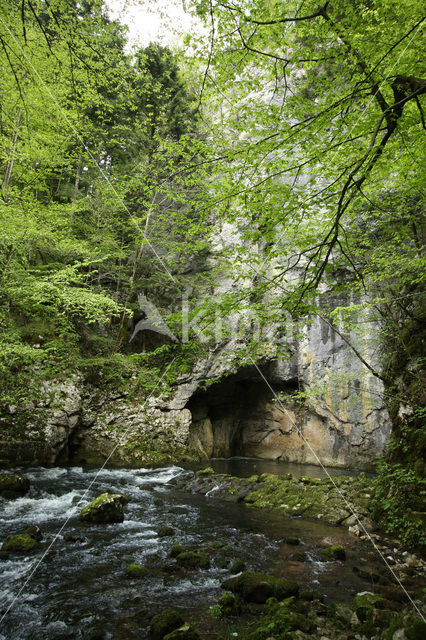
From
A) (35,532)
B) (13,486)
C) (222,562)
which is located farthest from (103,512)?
(222,562)

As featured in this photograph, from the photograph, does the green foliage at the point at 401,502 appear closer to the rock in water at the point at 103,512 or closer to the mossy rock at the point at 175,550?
the mossy rock at the point at 175,550

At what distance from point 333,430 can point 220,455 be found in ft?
20.7

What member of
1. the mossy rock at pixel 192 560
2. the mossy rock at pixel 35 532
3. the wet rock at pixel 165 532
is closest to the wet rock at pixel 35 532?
the mossy rock at pixel 35 532

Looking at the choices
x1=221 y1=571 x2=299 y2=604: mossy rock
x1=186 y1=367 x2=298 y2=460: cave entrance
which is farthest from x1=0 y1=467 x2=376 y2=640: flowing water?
x1=186 y1=367 x2=298 y2=460: cave entrance

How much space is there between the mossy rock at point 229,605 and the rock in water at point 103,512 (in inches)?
144

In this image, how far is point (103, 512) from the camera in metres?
7.00

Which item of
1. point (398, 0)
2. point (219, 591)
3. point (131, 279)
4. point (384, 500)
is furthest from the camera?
point (131, 279)

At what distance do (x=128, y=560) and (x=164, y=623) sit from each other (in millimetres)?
2046

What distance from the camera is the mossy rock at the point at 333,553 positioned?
578 cm

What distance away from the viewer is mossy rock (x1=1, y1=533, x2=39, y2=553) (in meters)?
5.31

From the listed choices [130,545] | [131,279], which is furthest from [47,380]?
[130,545]

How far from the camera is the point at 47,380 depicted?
37.9 ft

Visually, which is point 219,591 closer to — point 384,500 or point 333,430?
point 384,500

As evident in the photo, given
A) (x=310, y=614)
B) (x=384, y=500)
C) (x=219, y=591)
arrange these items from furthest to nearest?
(x=384, y=500) < (x=219, y=591) < (x=310, y=614)
